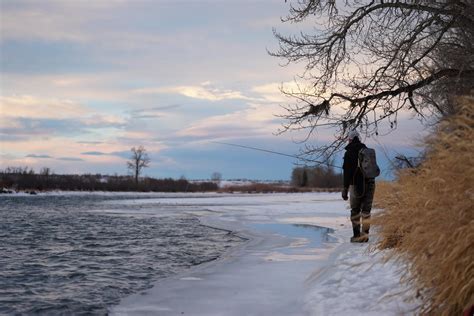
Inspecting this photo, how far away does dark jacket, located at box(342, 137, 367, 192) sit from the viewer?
32.4ft

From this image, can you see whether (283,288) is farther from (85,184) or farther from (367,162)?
(85,184)

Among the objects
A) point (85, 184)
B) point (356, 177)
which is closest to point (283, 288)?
point (356, 177)

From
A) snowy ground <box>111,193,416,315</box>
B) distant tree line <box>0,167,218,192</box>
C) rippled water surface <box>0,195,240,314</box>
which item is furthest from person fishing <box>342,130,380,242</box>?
distant tree line <box>0,167,218,192</box>

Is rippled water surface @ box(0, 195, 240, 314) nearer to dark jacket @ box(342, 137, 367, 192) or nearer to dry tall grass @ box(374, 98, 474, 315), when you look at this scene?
dark jacket @ box(342, 137, 367, 192)

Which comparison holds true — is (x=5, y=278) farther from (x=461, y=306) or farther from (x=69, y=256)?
(x=461, y=306)

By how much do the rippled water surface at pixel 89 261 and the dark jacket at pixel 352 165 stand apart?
312cm

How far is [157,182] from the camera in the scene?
104000mm

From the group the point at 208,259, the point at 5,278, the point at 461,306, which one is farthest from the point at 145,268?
the point at 461,306

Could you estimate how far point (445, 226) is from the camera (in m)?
3.84

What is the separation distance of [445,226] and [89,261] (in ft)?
25.8

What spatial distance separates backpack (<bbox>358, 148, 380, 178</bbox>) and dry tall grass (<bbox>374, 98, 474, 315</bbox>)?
4944 mm

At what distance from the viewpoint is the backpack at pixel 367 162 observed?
31.5ft

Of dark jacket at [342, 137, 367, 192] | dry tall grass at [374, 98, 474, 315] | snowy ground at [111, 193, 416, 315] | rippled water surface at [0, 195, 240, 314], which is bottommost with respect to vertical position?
rippled water surface at [0, 195, 240, 314]

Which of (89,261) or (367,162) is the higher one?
(367,162)
